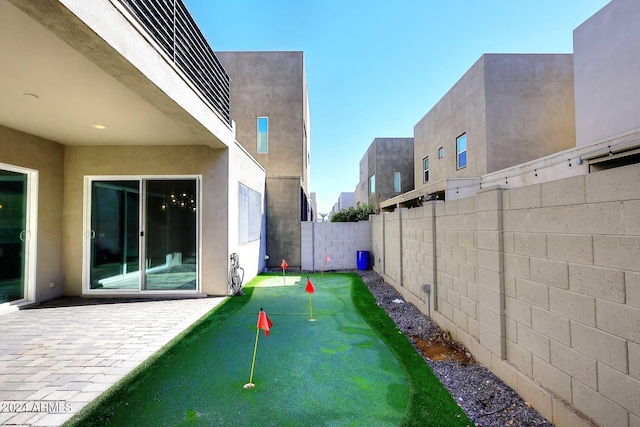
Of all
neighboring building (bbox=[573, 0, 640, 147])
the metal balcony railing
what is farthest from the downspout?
the metal balcony railing

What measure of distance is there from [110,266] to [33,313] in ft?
4.48

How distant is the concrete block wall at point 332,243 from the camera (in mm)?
9477

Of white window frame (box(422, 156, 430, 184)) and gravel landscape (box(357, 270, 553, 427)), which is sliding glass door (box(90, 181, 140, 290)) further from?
white window frame (box(422, 156, 430, 184))

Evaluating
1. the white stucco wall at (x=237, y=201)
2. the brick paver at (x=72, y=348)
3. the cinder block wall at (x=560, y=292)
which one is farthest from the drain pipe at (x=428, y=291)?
the white stucco wall at (x=237, y=201)

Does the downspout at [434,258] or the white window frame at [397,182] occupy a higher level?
the white window frame at [397,182]

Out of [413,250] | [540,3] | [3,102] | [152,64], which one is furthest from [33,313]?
[540,3]

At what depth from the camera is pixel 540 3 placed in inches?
249

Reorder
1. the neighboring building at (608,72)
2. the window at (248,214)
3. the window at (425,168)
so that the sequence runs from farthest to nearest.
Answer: the window at (425,168) < the window at (248,214) < the neighboring building at (608,72)

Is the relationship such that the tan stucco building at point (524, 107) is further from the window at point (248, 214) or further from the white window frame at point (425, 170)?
the window at point (248, 214)

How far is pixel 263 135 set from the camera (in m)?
11.3

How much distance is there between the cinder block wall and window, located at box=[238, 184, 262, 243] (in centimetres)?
482

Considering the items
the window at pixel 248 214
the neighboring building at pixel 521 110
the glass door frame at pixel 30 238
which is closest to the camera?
the glass door frame at pixel 30 238

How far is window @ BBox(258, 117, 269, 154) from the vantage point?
1123 cm

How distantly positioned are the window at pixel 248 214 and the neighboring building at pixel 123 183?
0.14 m
